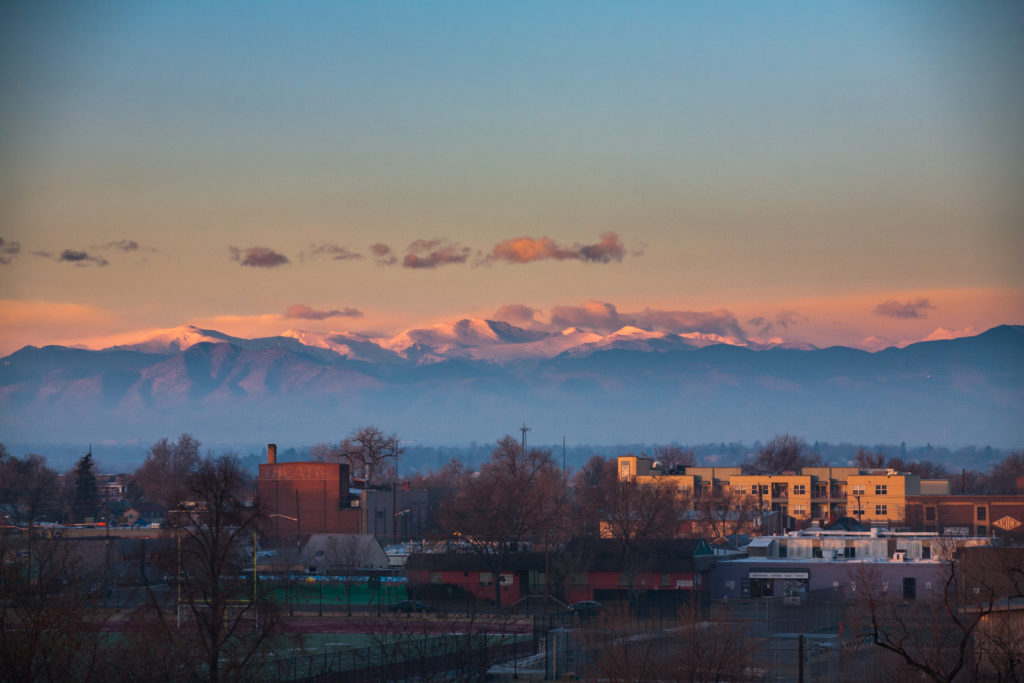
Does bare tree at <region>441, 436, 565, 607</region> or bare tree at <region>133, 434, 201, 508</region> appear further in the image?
bare tree at <region>133, 434, 201, 508</region>

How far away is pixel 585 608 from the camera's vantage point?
64.8m

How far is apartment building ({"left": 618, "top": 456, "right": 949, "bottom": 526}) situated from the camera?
399 feet

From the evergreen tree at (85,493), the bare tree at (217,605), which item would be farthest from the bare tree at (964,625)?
the evergreen tree at (85,493)

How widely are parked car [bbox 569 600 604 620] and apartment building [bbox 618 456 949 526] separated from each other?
171 feet

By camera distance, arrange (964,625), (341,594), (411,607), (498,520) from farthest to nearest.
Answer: (498,520)
(341,594)
(411,607)
(964,625)

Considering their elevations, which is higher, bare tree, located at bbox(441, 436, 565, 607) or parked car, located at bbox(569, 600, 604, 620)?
bare tree, located at bbox(441, 436, 565, 607)

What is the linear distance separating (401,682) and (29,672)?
46.9 ft

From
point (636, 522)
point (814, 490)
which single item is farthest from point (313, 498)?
point (814, 490)

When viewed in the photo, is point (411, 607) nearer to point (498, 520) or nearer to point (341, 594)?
point (341, 594)

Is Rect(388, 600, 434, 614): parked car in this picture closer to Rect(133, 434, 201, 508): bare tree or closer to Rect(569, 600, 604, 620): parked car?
Rect(569, 600, 604, 620): parked car

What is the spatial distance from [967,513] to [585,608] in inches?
2284

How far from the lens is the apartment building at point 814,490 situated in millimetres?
121750

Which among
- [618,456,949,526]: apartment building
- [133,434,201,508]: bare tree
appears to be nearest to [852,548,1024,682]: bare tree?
[618,456,949,526]: apartment building

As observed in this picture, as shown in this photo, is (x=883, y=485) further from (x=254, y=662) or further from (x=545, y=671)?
(x=254, y=662)
